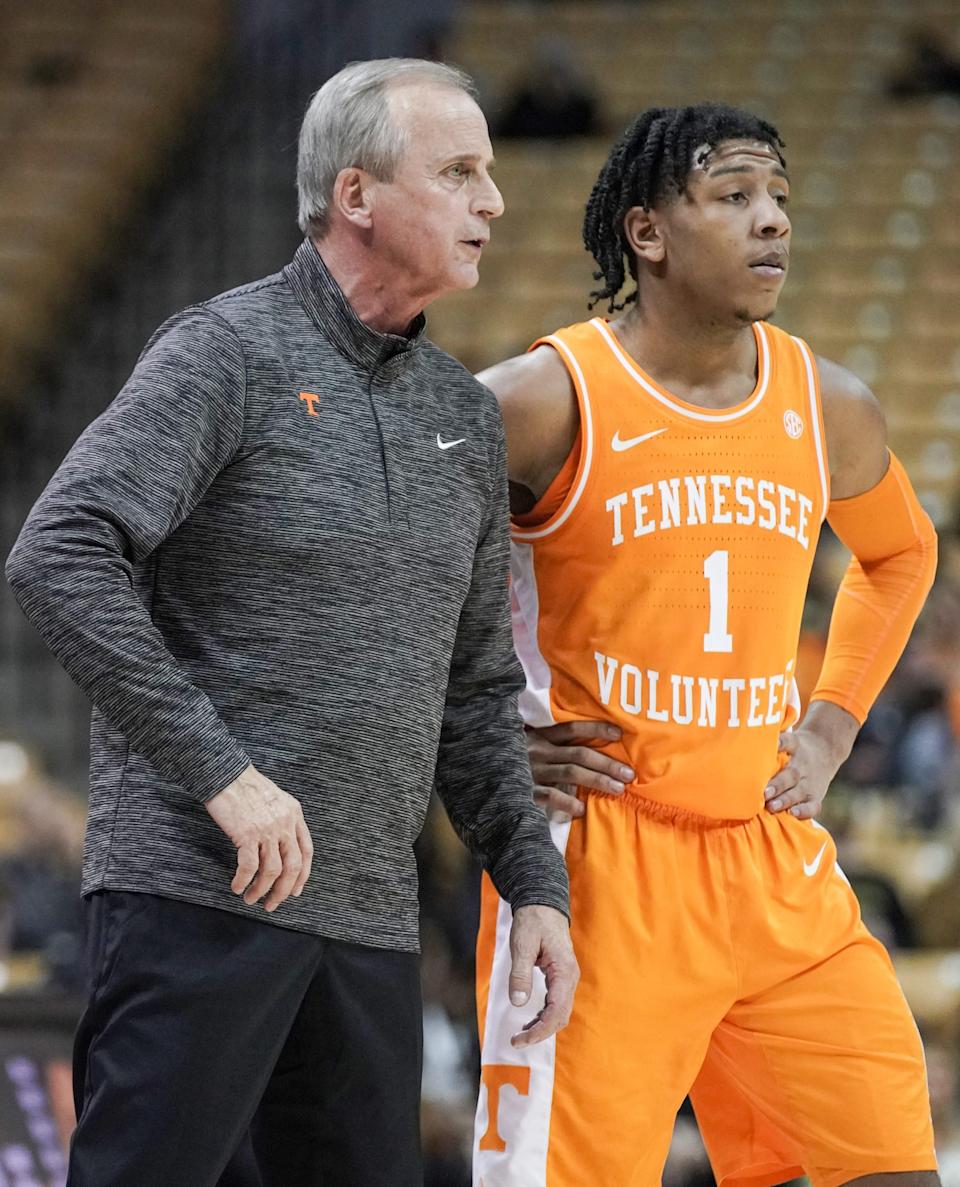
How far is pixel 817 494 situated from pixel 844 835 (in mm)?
3585

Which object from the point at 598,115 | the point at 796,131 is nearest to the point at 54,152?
the point at 598,115

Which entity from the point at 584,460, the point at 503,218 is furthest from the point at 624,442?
the point at 503,218

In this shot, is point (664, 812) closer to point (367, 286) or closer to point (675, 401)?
point (675, 401)

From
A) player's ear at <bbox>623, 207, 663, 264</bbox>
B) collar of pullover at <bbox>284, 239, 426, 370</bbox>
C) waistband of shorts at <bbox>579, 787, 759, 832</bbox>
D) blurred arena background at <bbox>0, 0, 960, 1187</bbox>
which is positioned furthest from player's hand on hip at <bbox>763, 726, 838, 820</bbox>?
blurred arena background at <bbox>0, 0, 960, 1187</bbox>

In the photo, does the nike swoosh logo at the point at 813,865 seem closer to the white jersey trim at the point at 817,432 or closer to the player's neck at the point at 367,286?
the white jersey trim at the point at 817,432

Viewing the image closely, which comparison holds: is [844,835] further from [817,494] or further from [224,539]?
[224,539]

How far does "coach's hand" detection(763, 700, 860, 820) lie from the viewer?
2.86 m

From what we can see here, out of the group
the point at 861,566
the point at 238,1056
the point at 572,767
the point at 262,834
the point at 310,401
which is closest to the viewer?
the point at 262,834

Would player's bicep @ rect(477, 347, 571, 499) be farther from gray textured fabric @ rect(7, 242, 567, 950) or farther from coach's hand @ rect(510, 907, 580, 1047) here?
coach's hand @ rect(510, 907, 580, 1047)

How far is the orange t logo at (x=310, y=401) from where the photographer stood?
7.28ft

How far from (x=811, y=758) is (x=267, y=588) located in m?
1.12

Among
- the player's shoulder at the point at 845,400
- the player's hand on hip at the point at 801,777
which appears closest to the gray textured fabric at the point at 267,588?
the player's hand on hip at the point at 801,777

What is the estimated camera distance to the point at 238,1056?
6.92ft

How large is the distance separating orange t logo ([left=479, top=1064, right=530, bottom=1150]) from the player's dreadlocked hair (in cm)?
119
